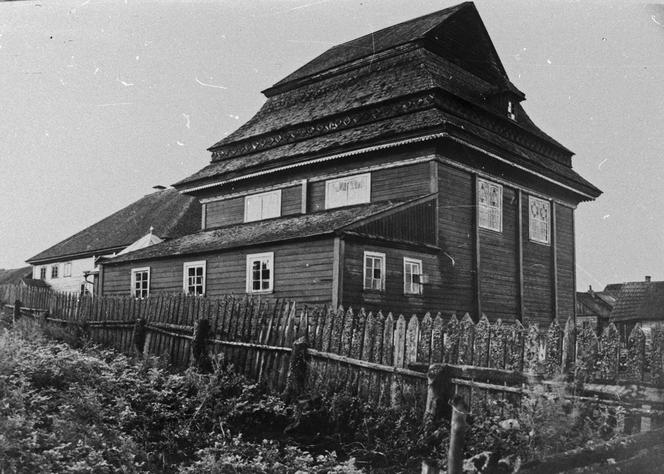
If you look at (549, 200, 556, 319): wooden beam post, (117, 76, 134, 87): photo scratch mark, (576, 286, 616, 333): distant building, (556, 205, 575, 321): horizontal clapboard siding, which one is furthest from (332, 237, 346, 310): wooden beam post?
(576, 286, 616, 333): distant building

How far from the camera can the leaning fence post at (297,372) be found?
1037cm

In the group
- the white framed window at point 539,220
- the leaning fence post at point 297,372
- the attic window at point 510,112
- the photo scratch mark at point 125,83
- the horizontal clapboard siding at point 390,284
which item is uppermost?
the attic window at point 510,112

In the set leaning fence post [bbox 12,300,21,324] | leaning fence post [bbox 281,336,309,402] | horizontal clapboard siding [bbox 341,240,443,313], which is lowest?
leaning fence post [bbox 281,336,309,402]

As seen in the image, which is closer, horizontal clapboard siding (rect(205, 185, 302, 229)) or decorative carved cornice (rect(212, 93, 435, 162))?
decorative carved cornice (rect(212, 93, 435, 162))

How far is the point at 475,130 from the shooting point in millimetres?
19734

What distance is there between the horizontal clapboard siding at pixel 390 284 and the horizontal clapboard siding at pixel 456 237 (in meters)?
0.54

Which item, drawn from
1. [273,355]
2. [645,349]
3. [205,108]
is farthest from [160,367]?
[645,349]

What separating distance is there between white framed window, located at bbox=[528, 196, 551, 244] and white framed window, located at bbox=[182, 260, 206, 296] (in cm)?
1198

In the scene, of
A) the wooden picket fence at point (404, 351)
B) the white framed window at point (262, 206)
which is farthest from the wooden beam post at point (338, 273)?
the white framed window at point (262, 206)

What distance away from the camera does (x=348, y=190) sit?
20266 millimetres

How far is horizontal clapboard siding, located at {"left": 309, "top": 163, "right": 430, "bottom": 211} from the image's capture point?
60.7 ft

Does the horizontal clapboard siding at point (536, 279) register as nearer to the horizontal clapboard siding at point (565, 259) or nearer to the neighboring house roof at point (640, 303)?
the horizontal clapboard siding at point (565, 259)

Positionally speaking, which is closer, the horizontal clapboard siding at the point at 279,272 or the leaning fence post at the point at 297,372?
the leaning fence post at the point at 297,372

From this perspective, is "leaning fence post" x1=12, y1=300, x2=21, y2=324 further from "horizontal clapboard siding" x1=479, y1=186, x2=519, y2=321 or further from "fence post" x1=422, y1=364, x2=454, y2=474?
"fence post" x1=422, y1=364, x2=454, y2=474
